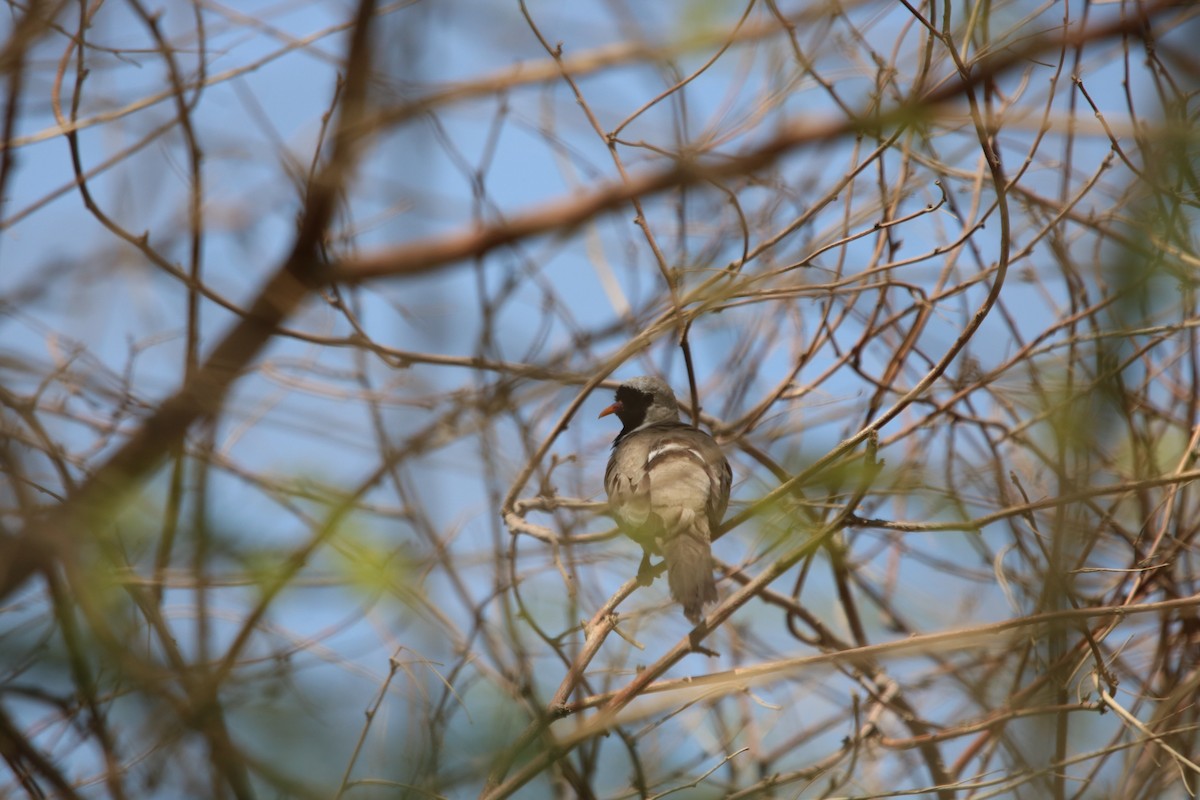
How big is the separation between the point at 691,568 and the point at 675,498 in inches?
20.6

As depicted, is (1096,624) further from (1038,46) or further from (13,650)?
(13,650)

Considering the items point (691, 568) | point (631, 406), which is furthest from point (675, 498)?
point (631, 406)

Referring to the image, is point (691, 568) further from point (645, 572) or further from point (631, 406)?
point (631, 406)

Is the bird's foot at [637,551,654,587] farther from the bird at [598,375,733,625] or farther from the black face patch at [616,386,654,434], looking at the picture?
the black face patch at [616,386,654,434]

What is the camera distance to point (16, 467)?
2.36 metres

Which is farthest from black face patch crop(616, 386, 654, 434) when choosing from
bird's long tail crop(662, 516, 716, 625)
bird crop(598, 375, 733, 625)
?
bird's long tail crop(662, 516, 716, 625)

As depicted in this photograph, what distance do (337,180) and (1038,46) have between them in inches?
125

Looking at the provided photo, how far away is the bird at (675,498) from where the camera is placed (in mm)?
4633

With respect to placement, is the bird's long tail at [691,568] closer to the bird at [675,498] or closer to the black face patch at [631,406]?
the bird at [675,498]

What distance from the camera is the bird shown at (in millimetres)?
4633

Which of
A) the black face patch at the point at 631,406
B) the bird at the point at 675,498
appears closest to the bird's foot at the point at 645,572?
the bird at the point at 675,498

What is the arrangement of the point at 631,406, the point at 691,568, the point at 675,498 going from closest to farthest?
the point at 691,568
the point at 675,498
the point at 631,406

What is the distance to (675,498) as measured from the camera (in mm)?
5098

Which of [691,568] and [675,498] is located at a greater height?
[675,498]
